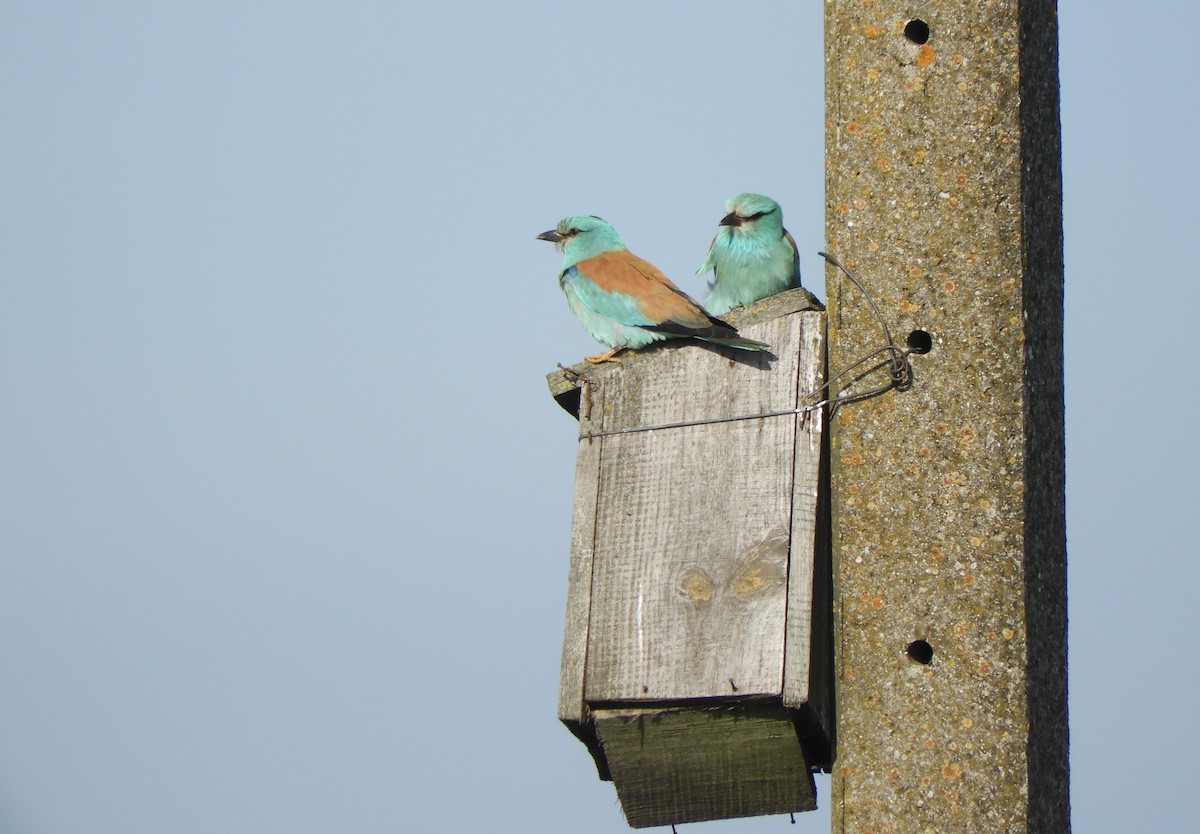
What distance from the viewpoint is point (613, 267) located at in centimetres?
672

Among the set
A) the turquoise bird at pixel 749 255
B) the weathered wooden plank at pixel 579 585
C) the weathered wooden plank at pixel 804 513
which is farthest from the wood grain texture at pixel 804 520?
the turquoise bird at pixel 749 255

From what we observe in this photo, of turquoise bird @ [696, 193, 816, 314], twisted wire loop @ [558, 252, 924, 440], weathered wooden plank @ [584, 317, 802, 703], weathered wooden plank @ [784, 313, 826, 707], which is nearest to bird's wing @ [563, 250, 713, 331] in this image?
weathered wooden plank @ [584, 317, 802, 703]

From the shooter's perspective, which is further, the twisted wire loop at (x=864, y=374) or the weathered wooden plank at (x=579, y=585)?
the weathered wooden plank at (x=579, y=585)

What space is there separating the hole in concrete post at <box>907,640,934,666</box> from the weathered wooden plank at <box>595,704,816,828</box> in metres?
0.41

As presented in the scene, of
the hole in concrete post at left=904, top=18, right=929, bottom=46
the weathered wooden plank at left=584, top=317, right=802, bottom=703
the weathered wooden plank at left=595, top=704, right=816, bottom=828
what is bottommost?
the weathered wooden plank at left=595, top=704, right=816, bottom=828

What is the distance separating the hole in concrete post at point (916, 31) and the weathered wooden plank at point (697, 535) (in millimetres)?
892

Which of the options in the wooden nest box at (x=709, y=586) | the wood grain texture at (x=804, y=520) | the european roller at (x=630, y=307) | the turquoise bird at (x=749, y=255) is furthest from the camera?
the turquoise bird at (x=749, y=255)

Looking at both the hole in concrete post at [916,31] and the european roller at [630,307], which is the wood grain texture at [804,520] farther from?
the hole in concrete post at [916,31]

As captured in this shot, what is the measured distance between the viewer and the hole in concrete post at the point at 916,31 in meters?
4.76

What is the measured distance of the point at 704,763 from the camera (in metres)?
4.83

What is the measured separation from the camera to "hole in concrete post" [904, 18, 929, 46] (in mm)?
4762

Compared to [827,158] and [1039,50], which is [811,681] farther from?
[1039,50]

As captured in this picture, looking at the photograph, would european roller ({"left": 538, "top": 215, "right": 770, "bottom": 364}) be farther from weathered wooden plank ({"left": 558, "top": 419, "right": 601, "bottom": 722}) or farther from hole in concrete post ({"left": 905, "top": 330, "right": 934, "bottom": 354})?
hole in concrete post ({"left": 905, "top": 330, "right": 934, "bottom": 354})

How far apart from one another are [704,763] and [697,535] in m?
0.66
